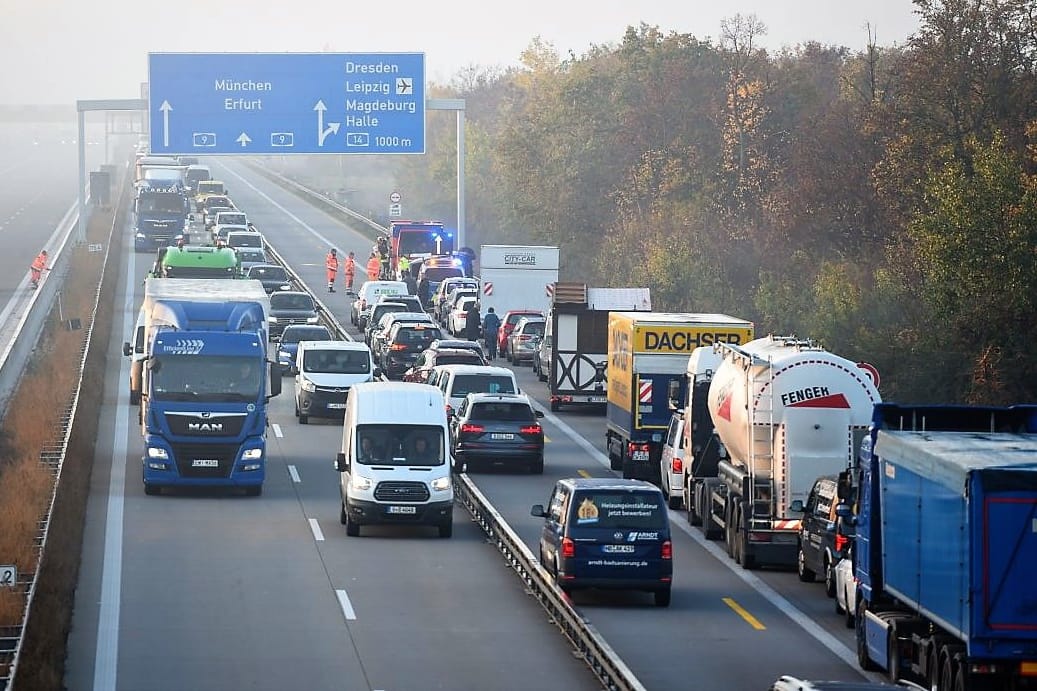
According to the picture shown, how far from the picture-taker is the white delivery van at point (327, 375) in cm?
4456

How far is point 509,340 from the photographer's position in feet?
190

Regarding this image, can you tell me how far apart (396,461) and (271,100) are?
108 ft

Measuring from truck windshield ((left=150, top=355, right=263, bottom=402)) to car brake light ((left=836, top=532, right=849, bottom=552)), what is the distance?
12926 mm

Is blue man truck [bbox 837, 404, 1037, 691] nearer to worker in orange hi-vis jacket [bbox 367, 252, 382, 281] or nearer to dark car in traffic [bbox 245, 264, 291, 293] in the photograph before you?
dark car in traffic [bbox 245, 264, 291, 293]

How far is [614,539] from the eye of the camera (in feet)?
80.8

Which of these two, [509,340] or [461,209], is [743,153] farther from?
[509,340]

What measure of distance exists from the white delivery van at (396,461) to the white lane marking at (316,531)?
1.40ft

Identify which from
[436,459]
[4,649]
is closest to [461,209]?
[436,459]

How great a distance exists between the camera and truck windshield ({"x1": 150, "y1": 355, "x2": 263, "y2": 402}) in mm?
34375

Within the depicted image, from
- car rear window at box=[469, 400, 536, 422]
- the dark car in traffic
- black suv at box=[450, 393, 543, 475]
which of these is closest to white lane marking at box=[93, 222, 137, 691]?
black suv at box=[450, 393, 543, 475]

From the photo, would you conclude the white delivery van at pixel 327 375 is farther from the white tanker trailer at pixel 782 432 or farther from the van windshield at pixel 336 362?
the white tanker trailer at pixel 782 432

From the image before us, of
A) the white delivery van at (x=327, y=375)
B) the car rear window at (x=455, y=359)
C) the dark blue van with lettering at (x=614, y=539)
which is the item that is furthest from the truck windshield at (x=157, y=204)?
the dark blue van with lettering at (x=614, y=539)

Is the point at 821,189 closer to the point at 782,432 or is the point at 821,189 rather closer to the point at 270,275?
the point at 270,275

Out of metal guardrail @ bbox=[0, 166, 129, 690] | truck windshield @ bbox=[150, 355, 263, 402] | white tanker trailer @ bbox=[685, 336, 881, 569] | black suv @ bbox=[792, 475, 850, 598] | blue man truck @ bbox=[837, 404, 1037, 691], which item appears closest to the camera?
blue man truck @ bbox=[837, 404, 1037, 691]
